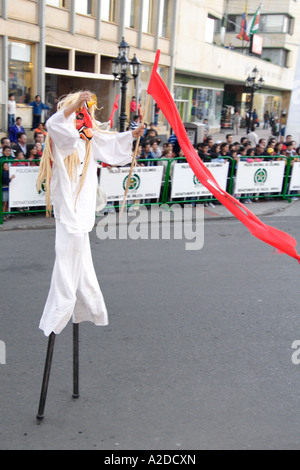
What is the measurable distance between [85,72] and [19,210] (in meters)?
14.9

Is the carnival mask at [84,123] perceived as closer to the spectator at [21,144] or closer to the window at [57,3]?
the spectator at [21,144]

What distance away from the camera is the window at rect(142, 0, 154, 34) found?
82.8ft

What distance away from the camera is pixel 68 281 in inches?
139

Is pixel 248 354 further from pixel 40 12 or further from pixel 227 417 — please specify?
pixel 40 12

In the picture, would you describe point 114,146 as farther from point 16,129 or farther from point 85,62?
point 85,62

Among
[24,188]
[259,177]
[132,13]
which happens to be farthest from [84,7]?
[24,188]

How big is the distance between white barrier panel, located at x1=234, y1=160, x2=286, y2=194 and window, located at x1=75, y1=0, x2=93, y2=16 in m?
13.2

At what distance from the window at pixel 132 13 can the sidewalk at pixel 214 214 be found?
1518 centimetres

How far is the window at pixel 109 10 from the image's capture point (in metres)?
22.7

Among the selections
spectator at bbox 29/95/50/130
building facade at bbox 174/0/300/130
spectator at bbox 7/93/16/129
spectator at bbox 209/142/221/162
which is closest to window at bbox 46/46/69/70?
spectator at bbox 29/95/50/130

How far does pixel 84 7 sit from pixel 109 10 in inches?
73.5

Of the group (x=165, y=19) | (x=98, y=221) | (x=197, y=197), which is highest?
(x=165, y=19)

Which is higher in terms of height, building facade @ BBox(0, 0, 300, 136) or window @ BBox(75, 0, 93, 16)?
window @ BBox(75, 0, 93, 16)

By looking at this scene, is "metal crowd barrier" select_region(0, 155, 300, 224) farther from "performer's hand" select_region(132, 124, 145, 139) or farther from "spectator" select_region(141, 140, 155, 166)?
"performer's hand" select_region(132, 124, 145, 139)
